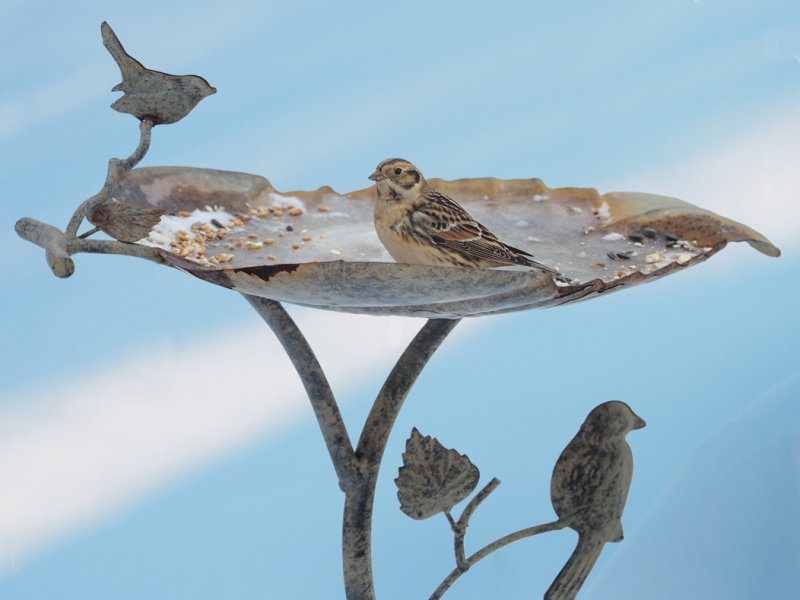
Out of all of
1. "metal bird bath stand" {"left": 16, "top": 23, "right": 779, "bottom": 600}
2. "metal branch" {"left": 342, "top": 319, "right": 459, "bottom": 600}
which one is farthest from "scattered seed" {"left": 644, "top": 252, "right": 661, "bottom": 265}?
"metal branch" {"left": 342, "top": 319, "right": 459, "bottom": 600}

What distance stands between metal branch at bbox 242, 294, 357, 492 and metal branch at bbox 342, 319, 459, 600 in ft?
0.06

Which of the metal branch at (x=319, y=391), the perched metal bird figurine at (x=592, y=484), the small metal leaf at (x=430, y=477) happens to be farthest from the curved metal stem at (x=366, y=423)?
the perched metal bird figurine at (x=592, y=484)

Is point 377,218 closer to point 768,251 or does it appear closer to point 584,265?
point 584,265

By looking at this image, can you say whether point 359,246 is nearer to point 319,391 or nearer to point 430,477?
point 319,391

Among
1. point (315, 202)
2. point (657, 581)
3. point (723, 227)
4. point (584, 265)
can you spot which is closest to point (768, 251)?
point (723, 227)

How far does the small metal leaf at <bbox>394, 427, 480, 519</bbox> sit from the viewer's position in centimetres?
130

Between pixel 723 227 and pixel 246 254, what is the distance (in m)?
0.54

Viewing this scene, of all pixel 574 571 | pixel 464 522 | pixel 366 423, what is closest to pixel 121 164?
pixel 366 423

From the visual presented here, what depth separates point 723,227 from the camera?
1.33 m

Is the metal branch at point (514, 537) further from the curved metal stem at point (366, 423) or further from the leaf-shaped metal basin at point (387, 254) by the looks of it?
the leaf-shaped metal basin at point (387, 254)

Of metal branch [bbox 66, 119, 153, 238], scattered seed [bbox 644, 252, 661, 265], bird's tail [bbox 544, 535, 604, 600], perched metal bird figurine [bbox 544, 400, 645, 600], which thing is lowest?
bird's tail [bbox 544, 535, 604, 600]

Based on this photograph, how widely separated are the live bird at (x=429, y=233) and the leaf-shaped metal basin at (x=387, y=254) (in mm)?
27

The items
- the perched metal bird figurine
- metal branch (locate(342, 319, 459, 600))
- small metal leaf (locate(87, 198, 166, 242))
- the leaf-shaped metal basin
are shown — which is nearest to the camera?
the leaf-shaped metal basin

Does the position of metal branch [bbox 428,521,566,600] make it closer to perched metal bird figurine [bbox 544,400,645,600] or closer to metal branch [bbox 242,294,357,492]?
perched metal bird figurine [bbox 544,400,645,600]
